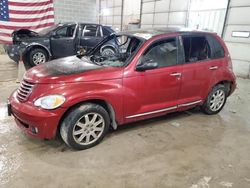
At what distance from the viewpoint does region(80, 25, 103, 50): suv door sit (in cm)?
686

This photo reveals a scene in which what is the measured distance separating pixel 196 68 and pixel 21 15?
9.46m

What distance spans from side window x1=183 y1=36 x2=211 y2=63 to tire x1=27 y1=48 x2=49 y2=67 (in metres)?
4.78

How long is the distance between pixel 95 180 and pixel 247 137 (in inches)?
89.1

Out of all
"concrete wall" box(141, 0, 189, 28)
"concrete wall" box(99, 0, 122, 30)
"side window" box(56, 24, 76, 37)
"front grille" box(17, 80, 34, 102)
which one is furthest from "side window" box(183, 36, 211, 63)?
"concrete wall" box(99, 0, 122, 30)

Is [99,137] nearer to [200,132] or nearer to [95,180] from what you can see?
[95,180]

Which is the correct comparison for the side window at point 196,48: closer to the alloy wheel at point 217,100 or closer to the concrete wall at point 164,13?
the alloy wheel at point 217,100

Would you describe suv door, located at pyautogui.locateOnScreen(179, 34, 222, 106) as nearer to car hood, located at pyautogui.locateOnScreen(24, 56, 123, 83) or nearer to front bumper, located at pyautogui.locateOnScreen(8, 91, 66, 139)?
car hood, located at pyautogui.locateOnScreen(24, 56, 123, 83)

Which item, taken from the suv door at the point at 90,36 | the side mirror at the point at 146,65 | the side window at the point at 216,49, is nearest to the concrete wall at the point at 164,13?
the suv door at the point at 90,36

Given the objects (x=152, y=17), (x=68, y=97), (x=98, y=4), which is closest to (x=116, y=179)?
(x=68, y=97)

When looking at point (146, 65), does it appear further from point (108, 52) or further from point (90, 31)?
point (90, 31)

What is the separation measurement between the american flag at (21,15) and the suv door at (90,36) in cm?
472

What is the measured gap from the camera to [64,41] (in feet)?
21.8

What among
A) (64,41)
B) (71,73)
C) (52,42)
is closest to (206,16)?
(64,41)

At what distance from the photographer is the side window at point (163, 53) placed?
283 cm
